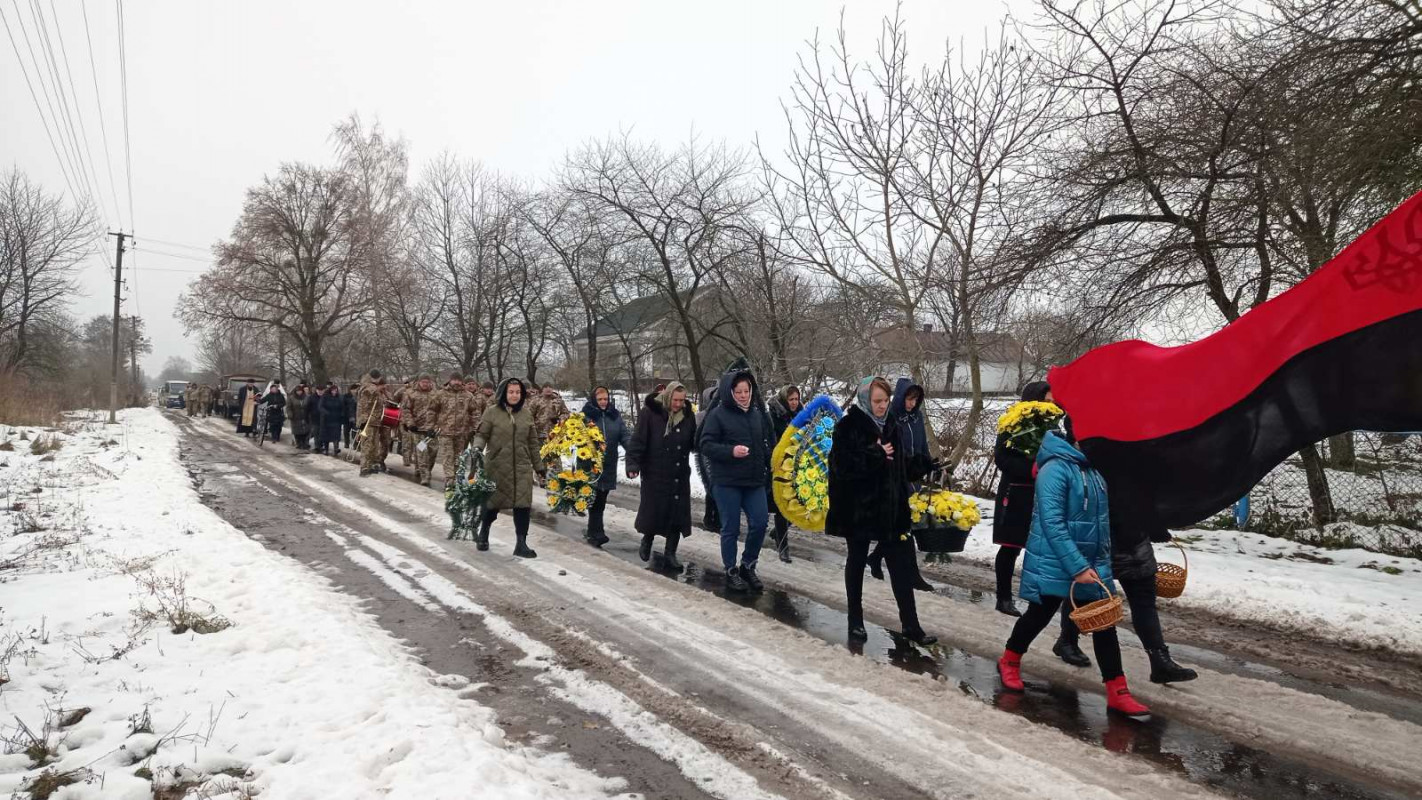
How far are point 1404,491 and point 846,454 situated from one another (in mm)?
8261

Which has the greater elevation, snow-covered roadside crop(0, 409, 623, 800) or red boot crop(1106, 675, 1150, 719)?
red boot crop(1106, 675, 1150, 719)

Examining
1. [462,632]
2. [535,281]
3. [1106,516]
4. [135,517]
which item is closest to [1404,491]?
[1106,516]

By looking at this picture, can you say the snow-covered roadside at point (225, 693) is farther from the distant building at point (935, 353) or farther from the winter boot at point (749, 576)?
the distant building at point (935, 353)

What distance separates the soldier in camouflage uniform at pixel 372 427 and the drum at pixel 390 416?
9 centimetres

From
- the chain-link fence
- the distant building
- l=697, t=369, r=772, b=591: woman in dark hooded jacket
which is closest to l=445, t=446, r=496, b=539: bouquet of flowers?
l=697, t=369, r=772, b=591: woman in dark hooded jacket

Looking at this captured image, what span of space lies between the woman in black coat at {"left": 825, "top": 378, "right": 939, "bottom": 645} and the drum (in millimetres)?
12645

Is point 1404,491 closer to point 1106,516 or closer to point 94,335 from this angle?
point 1106,516

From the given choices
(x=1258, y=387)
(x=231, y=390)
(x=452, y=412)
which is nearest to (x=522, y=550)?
(x=452, y=412)

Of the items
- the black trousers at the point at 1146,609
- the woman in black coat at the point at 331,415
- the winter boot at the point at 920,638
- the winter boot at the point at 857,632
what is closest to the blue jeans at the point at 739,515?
the winter boot at the point at 857,632

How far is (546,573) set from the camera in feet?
25.0

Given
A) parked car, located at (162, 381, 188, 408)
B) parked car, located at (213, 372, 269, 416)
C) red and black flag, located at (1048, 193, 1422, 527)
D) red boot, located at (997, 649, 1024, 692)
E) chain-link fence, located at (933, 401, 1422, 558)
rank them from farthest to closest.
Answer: parked car, located at (162, 381, 188, 408)
parked car, located at (213, 372, 269, 416)
chain-link fence, located at (933, 401, 1422, 558)
red boot, located at (997, 649, 1024, 692)
red and black flag, located at (1048, 193, 1422, 527)

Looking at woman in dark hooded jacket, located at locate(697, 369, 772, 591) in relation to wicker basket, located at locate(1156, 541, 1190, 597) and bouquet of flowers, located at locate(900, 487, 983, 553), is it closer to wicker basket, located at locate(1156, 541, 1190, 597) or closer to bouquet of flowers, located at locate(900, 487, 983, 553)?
bouquet of flowers, located at locate(900, 487, 983, 553)

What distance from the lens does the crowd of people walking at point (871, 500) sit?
442cm

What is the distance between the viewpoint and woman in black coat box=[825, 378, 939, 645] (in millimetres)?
5551
